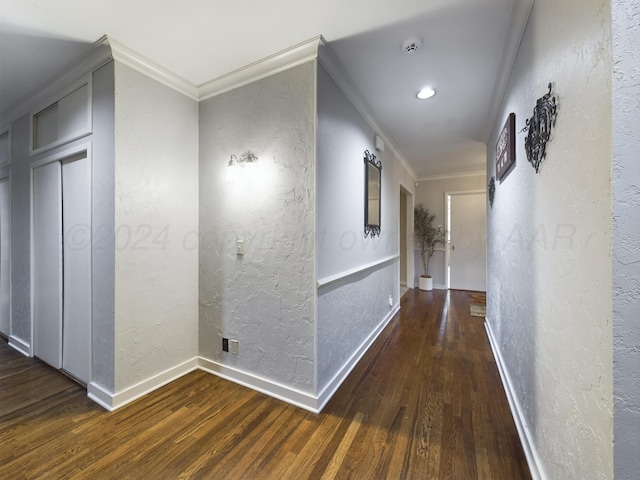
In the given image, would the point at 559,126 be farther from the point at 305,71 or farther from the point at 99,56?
the point at 99,56

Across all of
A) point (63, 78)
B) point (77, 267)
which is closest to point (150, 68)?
point (63, 78)

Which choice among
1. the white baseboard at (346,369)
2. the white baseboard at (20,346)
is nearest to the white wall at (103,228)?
the white baseboard at (20,346)

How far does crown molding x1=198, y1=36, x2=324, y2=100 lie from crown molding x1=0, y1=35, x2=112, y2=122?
66 cm

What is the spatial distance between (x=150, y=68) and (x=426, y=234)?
5.38 meters

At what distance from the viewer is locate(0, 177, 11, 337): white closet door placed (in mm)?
2787

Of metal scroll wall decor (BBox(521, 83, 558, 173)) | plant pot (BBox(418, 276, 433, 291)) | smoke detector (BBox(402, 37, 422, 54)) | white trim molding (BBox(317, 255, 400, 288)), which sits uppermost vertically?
smoke detector (BBox(402, 37, 422, 54))

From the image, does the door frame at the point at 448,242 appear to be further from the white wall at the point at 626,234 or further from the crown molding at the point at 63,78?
the crown molding at the point at 63,78

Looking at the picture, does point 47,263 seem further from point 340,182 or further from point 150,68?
point 340,182

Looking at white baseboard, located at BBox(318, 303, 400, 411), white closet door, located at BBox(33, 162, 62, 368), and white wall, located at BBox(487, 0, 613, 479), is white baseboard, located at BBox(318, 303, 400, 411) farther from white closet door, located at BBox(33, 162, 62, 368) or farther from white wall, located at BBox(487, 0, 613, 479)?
white closet door, located at BBox(33, 162, 62, 368)

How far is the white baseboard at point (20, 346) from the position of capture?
254cm

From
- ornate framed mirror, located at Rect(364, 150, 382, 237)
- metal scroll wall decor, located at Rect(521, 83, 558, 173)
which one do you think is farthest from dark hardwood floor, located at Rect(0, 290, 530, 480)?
metal scroll wall decor, located at Rect(521, 83, 558, 173)

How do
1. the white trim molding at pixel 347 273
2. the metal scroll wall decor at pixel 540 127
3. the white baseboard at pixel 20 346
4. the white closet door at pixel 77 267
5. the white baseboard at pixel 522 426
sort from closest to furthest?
the metal scroll wall decor at pixel 540 127
the white baseboard at pixel 522 426
the white trim molding at pixel 347 273
the white closet door at pixel 77 267
the white baseboard at pixel 20 346

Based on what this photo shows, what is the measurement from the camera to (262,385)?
1989 millimetres

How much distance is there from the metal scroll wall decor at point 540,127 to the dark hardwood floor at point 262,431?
158 cm
